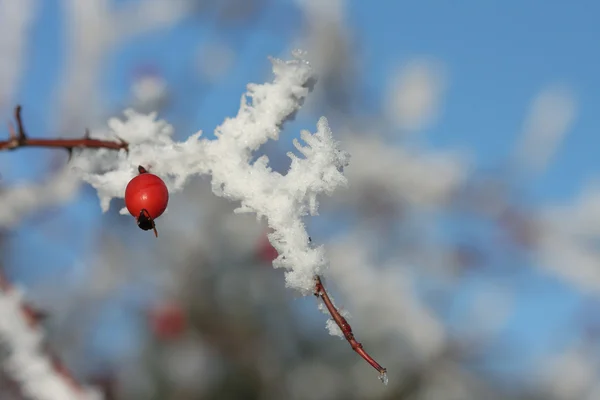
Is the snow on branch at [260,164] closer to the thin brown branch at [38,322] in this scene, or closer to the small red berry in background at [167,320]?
the thin brown branch at [38,322]

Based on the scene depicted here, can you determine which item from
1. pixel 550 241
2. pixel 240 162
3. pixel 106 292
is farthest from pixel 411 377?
pixel 240 162

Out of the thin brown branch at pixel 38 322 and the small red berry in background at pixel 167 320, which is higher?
the small red berry in background at pixel 167 320

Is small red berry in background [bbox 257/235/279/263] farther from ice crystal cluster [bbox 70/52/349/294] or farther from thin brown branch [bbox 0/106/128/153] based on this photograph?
thin brown branch [bbox 0/106/128/153]

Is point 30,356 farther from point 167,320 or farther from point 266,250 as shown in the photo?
point 167,320

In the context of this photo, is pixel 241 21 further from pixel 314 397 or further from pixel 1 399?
pixel 1 399

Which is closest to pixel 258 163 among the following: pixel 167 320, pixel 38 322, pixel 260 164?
pixel 260 164

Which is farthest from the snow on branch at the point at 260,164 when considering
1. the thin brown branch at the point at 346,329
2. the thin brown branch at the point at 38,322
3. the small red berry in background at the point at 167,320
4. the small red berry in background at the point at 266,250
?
the small red berry in background at the point at 167,320
